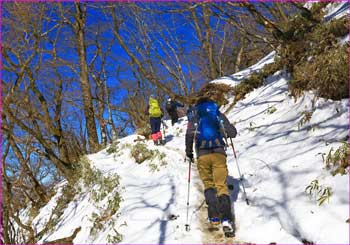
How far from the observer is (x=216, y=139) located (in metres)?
5.46

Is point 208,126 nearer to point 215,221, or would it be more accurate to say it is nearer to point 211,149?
point 211,149

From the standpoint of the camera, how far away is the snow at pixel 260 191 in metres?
4.34

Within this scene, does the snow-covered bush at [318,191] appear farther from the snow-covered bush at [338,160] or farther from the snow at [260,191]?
the snow-covered bush at [338,160]

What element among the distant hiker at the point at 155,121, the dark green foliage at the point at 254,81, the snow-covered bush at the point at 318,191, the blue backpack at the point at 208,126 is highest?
the dark green foliage at the point at 254,81

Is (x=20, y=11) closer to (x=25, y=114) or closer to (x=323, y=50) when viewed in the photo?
(x=25, y=114)

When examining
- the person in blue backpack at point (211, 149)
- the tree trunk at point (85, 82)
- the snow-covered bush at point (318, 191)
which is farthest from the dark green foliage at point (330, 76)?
the tree trunk at point (85, 82)

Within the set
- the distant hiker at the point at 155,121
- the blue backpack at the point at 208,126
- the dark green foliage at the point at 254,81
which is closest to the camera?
the blue backpack at the point at 208,126

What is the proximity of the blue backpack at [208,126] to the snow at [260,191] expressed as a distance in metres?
1.35

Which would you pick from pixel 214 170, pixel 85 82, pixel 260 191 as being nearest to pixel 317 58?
pixel 260 191

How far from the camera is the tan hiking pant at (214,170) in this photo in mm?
5273

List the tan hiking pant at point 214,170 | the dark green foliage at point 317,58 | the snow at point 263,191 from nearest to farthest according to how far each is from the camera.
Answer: the snow at point 263,191 → the tan hiking pant at point 214,170 → the dark green foliage at point 317,58

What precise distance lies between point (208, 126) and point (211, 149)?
44cm

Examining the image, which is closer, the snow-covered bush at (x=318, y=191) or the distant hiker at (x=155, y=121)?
the snow-covered bush at (x=318, y=191)

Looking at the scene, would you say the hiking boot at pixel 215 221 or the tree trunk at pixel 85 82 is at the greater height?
the tree trunk at pixel 85 82
